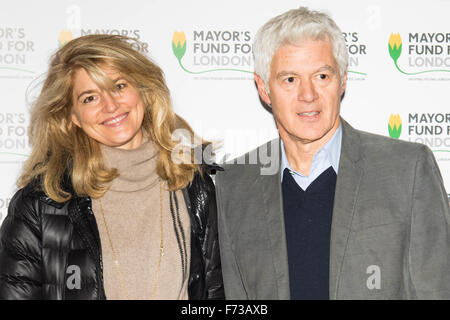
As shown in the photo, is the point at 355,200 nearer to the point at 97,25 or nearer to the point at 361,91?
the point at 361,91

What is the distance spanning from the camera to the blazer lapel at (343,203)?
199cm

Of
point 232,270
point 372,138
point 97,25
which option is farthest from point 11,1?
point 372,138

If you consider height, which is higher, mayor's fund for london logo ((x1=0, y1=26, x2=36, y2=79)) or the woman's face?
mayor's fund for london logo ((x1=0, y1=26, x2=36, y2=79))

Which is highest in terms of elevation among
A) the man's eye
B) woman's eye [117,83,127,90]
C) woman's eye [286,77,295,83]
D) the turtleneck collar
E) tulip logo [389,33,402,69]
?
tulip logo [389,33,402,69]

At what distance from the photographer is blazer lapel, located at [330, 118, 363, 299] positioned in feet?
6.52

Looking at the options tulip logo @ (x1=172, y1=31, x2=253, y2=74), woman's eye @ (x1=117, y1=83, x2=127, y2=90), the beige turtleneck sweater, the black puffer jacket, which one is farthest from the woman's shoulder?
tulip logo @ (x1=172, y1=31, x2=253, y2=74)

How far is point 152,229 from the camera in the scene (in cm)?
226

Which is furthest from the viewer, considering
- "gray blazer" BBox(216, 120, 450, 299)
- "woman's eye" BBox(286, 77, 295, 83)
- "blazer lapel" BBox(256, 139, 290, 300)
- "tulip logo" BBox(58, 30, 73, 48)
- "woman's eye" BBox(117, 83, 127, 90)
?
"tulip logo" BBox(58, 30, 73, 48)

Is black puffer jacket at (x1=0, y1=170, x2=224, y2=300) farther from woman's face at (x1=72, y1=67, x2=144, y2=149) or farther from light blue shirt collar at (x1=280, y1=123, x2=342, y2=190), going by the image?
light blue shirt collar at (x1=280, y1=123, x2=342, y2=190)

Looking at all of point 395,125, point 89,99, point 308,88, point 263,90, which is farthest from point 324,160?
point 89,99

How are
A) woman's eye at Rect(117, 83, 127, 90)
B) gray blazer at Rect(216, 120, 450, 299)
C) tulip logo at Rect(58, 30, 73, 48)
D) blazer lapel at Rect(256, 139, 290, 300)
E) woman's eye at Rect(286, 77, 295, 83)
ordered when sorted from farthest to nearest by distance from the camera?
tulip logo at Rect(58, 30, 73, 48) → woman's eye at Rect(117, 83, 127, 90) → woman's eye at Rect(286, 77, 295, 83) → blazer lapel at Rect(256, 139, 290, 300) → gray blazer at Rect(216, 120, 450, 299)

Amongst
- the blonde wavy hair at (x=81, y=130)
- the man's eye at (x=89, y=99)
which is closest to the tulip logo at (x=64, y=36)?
the blonde wavy hair at (x=81, y=130)

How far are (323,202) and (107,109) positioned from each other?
112cm

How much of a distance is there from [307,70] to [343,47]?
232mm
